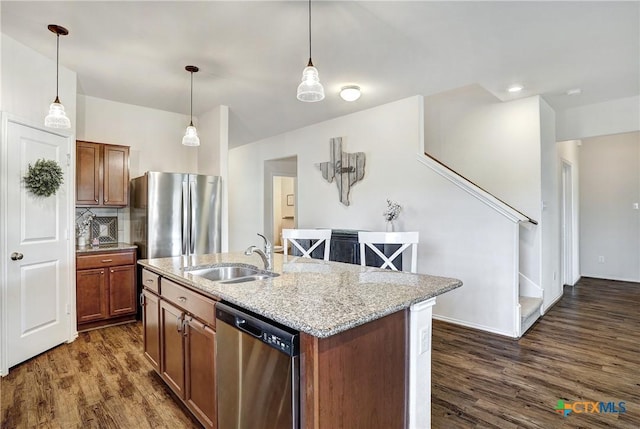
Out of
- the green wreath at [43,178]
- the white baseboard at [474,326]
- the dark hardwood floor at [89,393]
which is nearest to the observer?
the dark hardwood floor at [89,393]

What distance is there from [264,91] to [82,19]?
175 centimetres

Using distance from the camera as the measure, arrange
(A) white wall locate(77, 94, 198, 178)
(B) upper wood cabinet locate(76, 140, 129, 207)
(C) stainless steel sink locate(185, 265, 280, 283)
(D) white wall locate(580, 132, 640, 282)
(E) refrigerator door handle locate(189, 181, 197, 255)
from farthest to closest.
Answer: (D) white wall locate(580, 132, 640, 282) → (A) white wall locate(77, 94, 198, 178) → (E) refrigerator door handle locate(189, 181, 197, 255) → (B) upper wood cabinet locate(76, 140, 129, 207) → (C) stainless steel sink locate(185, 265, 280, 283)

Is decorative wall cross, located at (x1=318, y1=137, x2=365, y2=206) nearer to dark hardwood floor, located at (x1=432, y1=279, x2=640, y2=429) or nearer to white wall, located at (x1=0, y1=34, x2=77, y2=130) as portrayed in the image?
dark hardwood floor, located at (x1=432, y1=279, x2=640, y2=429)

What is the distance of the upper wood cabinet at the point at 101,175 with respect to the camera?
3656 mm

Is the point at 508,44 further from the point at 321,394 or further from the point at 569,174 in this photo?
the point at 569,174

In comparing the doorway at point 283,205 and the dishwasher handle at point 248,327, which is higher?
the doorway at point 283,205

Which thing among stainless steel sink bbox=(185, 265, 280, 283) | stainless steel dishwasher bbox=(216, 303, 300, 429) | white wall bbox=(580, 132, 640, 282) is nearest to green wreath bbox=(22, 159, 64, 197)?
stainless steel sink bbox=(185, 265, 280, 283)

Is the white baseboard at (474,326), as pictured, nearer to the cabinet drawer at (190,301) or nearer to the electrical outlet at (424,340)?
the electrical outlet at (424,340)

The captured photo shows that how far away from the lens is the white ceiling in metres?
2.24

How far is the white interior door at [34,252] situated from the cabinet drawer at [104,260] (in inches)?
6.2

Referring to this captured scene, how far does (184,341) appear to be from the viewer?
78.2 inches

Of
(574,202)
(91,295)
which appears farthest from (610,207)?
(91,295)

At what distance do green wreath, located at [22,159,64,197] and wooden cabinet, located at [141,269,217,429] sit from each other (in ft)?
4.50

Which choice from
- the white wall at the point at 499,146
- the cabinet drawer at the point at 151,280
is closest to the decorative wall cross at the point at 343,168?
the white wall at the point at 499,146
